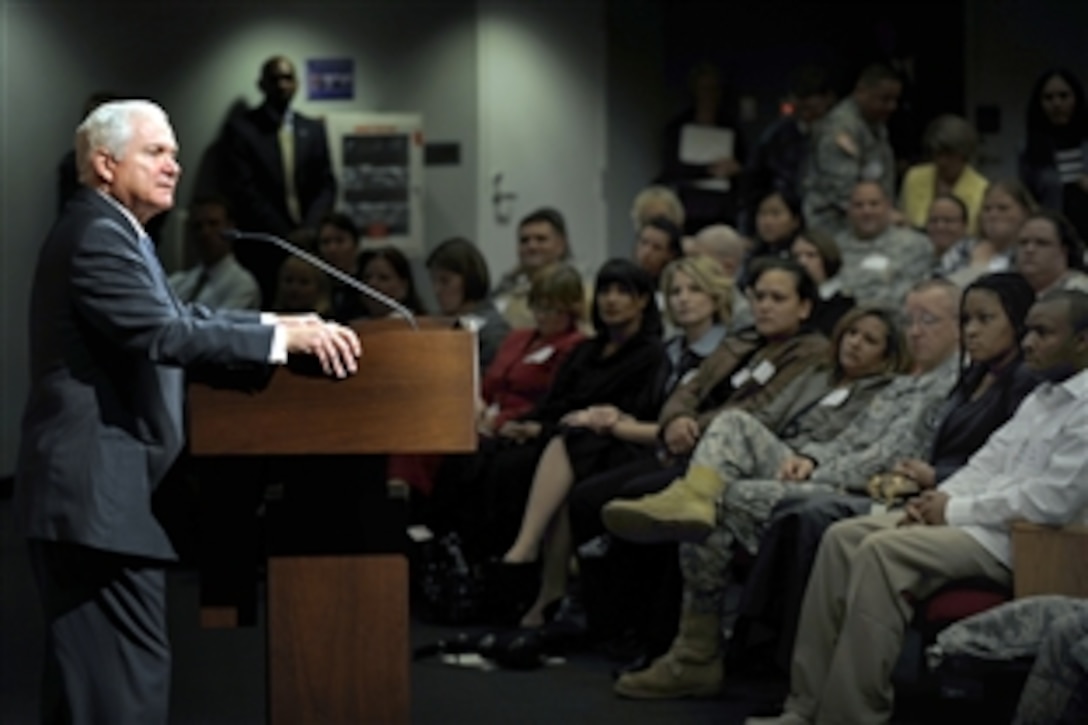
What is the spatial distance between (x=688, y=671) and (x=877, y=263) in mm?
2252

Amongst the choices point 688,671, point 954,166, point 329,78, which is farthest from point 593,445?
point 329,78

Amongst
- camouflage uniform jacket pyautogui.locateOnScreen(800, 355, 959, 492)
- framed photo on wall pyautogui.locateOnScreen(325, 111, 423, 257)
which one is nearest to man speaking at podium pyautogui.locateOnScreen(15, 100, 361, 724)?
camouflage uniform jacket pyautogui.locateOnScreen(800, 355, 959, 492)

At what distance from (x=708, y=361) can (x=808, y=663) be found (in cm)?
145

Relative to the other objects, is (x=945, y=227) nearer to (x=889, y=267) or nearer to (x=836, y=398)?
(x=889, y=267)

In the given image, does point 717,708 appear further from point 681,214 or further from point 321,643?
point 681,214

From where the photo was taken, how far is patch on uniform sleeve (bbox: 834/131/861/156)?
8.27m

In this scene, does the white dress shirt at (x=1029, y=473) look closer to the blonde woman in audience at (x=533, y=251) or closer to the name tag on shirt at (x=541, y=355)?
the name tag on shirt at (x=541, y=355)

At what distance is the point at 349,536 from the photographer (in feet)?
13.0

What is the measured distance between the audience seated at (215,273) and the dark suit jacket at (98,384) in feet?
15.2

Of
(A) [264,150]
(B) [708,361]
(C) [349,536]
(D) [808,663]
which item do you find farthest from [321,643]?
(A) [264,150]

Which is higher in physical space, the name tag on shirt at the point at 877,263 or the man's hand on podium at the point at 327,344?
the name tag on shirt at the point at 877,263

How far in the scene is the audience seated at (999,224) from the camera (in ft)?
22.2

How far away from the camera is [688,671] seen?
560 cm

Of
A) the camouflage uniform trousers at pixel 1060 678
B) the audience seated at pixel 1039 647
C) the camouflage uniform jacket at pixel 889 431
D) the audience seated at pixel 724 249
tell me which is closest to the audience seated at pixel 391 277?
the audience seated at pixel 724 249
